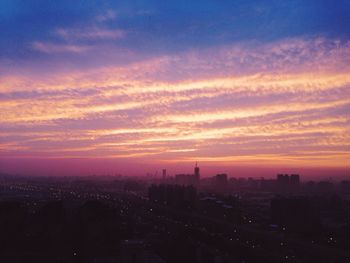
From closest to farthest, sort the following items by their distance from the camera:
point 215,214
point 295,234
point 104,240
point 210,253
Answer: point 210,253, point 104,240, point 295,234, point 215,214

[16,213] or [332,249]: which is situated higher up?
[16,213]

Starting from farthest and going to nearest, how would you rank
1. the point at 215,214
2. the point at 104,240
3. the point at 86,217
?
the point at 215,214 → the point at 86,217 → the point at 104,240

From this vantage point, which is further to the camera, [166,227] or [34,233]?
[166,227]

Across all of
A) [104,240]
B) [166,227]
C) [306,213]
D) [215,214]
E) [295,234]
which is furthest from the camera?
[215,214]

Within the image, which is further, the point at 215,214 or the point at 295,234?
the point at 215,214

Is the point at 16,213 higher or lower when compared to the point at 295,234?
higher

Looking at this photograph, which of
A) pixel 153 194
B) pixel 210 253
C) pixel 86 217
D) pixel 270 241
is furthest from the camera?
pixel 153 194

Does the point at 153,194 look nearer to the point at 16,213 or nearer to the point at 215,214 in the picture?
the point at 215,214

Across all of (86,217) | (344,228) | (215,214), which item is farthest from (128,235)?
(215,214)

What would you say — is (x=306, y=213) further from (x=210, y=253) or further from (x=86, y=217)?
(x=86, y=217)

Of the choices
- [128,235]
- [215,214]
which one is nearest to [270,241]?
[128,235]
